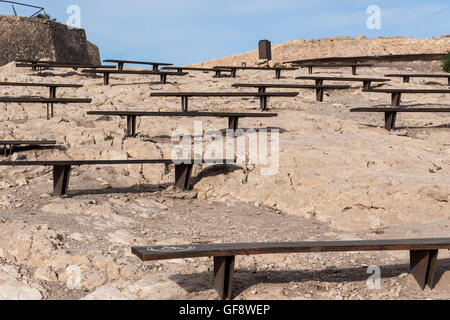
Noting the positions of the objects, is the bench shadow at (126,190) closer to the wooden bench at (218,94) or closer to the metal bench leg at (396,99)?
the wooden bench at (218,94)

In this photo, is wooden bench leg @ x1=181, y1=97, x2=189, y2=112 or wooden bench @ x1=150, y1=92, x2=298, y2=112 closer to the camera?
wooden bench @ x1=150, y1=92, x2=298, y2=112

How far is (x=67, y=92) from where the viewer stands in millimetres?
12844

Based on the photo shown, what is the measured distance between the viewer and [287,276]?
177 inches

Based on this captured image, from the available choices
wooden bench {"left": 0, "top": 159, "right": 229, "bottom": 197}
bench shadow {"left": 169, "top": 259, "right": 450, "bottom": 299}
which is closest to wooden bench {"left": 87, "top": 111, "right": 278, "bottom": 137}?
wooden bench {"left": 0, "top": 159, "right": 229, "bottom": 197}

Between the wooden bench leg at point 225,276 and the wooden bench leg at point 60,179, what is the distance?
133 inches

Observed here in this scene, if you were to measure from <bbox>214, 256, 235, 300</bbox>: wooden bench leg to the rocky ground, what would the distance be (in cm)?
9

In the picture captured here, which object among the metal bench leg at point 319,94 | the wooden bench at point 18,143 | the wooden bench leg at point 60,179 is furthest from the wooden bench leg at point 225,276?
the metal bench leg at point 319,94

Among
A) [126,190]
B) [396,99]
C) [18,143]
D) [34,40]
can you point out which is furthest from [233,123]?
[34,40]

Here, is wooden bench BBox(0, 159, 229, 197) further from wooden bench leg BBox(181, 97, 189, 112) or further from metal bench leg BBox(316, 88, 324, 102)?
metal bench leg BBox(316, 88, 324, 102)

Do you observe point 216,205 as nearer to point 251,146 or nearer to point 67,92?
point 251,146

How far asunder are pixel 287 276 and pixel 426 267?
1.11 metres

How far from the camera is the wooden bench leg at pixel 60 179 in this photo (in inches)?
Result: 266

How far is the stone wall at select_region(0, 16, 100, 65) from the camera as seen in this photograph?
20266 millimetres
